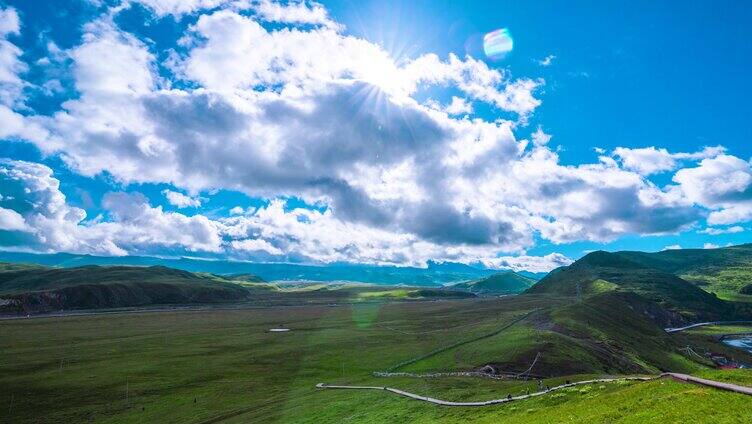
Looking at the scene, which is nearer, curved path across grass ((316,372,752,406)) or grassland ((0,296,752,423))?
curved path across grass ((316,372,752,406))

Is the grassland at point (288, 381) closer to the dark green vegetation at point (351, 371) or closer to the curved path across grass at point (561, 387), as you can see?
the dark green vegetation at point (351, 371)

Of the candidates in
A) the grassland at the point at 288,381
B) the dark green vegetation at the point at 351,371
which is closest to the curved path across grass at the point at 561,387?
the dark green vegetation at the point at 351,371

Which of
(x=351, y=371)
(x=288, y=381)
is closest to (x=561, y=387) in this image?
(x=351, y=371)

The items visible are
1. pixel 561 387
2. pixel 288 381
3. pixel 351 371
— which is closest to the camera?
pixel 561 387

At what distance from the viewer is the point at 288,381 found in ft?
309

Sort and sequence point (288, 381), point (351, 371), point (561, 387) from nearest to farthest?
point (561, 387), point (288, 381), point (351, 371)

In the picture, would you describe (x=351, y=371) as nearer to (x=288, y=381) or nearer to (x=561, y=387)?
(x=288, y=381)

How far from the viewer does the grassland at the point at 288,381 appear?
1596 inches

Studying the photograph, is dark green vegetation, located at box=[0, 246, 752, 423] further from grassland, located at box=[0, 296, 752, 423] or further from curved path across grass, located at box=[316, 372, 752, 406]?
curved path across grass, located at box=[316, 372, 752, 406]

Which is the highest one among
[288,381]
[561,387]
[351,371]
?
[561,387]

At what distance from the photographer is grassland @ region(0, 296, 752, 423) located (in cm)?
4053

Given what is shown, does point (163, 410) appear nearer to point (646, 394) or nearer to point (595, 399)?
point (595, 399)

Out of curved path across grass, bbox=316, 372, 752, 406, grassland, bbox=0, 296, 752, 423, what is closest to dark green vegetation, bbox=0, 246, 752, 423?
grassland, bbox=0, 296, 752, 423

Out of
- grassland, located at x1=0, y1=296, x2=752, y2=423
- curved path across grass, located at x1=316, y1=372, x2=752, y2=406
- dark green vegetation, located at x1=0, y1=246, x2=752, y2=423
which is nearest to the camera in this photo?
curved path across grass, located at x1=316, y1=372, x2=752, y2=406
